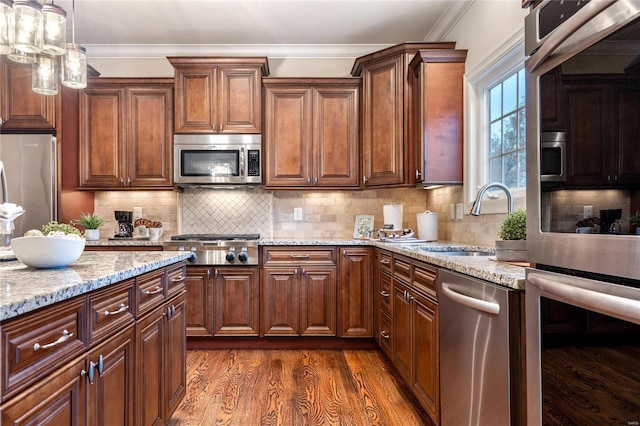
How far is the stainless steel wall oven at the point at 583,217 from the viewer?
0.75 m

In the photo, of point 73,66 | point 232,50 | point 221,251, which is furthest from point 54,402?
point 232,50

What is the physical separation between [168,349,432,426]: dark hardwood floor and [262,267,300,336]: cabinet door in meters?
0.19

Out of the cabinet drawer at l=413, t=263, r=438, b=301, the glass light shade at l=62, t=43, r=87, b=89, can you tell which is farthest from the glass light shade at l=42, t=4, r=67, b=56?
the cabinet drawer at l=413, t=263, r=438, b=301

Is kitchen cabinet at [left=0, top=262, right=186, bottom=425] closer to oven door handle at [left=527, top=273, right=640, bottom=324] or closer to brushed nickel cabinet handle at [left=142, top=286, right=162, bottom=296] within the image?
brushed nickel cabinet handle at [left=142, top=286, right=162, bottom=296]

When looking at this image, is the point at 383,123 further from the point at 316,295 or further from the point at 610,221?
the point at 610,221

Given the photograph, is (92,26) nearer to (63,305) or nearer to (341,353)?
(63,305)

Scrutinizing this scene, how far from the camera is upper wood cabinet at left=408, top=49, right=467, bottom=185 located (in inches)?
115

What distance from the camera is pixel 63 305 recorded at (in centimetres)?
A: 99

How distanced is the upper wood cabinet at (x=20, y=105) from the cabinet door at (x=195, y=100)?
40.7 inches

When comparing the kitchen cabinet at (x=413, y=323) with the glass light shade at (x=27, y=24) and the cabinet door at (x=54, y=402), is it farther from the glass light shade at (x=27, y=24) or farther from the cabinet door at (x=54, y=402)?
the glass light shade at (x=27, y=24)

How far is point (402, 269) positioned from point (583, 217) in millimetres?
A: 1545

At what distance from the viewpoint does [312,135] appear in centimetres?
347

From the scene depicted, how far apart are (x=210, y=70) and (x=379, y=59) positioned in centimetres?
152

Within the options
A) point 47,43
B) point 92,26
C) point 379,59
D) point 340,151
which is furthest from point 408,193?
point 92,26
